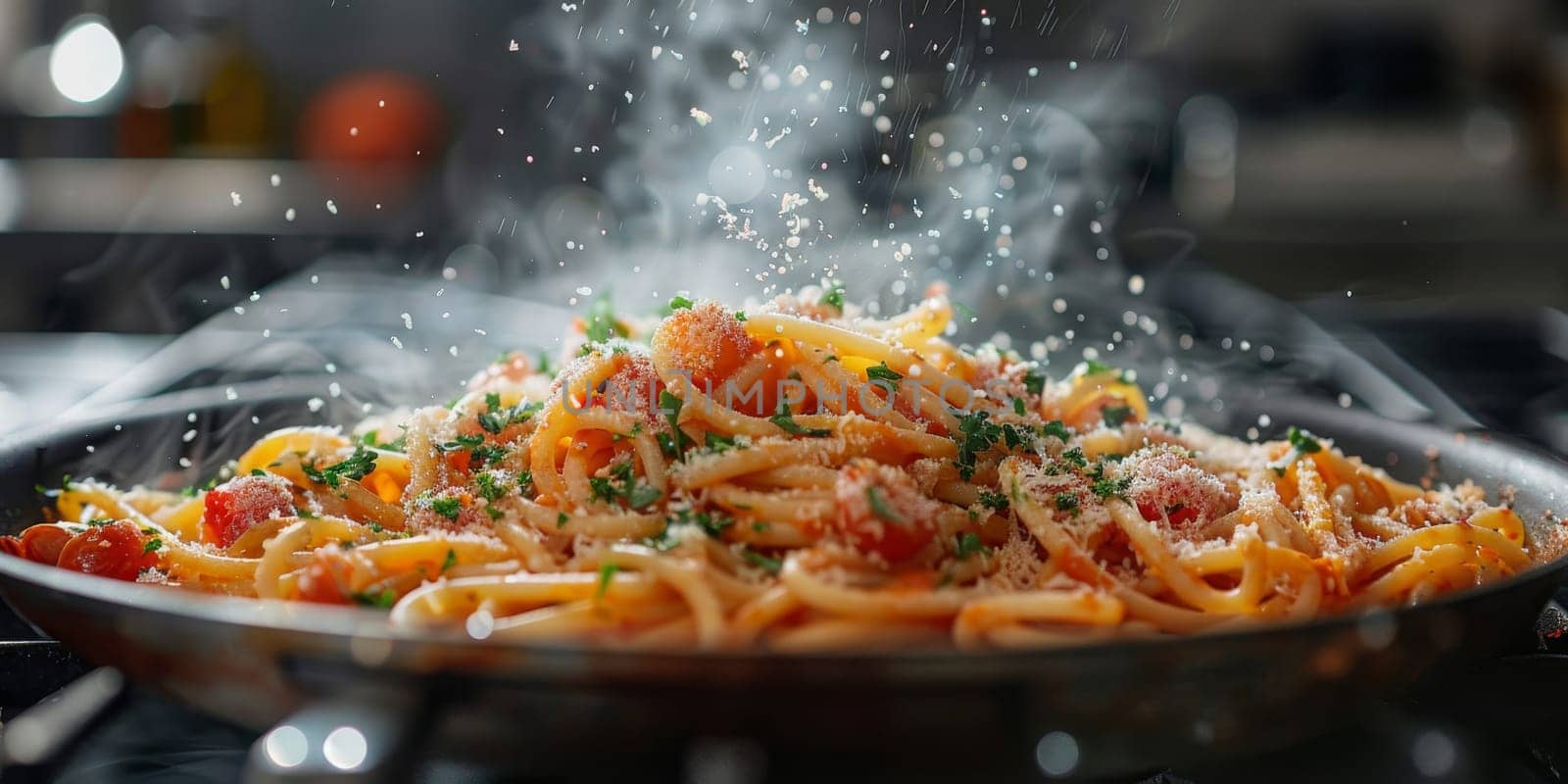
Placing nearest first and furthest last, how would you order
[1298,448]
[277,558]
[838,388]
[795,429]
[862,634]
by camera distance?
[862,634] → [277,558] → [795,429] → [838,388] → [1298,448]

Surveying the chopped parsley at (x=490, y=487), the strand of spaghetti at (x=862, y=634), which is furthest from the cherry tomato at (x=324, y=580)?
the strand of spaghetti at (x=862, y=634)

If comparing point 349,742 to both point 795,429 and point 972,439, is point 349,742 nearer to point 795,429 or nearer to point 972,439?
point 795,429

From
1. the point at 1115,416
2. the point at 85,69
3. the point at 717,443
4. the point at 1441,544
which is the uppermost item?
the point at 85,69

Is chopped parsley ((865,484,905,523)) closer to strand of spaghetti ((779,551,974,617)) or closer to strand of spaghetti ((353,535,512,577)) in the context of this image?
strand of spaghetti ((779,551,974,617))

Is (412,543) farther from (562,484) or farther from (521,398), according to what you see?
(521,398)

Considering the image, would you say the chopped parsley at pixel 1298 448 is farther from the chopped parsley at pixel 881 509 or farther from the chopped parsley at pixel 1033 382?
the chopped parsley at pixel 881 509

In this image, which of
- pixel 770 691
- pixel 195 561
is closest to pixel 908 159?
pixel 195 561
